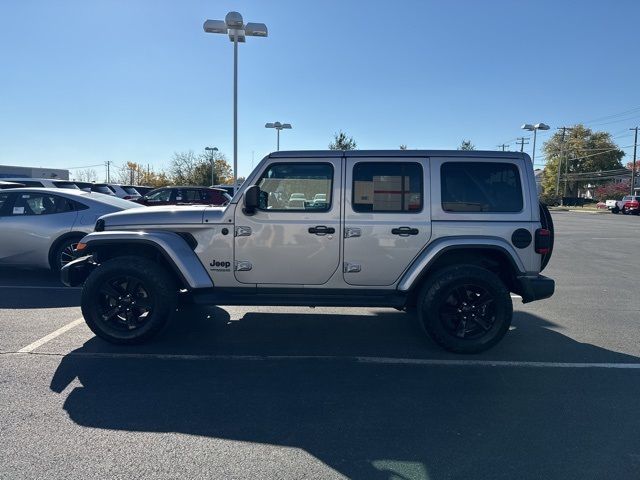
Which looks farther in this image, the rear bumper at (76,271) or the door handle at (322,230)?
the rear bumper at (76,271)

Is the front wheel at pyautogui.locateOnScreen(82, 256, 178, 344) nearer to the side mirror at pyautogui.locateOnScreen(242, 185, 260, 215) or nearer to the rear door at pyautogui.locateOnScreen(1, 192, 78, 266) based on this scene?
the side mirror at pyautogui.locateOnScreen(242, 185, 260, 215)

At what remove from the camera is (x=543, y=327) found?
230 inches

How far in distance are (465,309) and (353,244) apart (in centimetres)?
135

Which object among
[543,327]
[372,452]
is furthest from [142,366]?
[543,327]

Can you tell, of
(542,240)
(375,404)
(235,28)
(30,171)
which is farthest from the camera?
(30,171)

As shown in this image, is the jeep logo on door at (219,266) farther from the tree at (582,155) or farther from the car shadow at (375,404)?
the tree at (582,155)

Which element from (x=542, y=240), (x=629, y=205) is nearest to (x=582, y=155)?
(x=629, y=205)

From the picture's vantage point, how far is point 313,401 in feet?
12.2

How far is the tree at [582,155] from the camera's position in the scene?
84875mm

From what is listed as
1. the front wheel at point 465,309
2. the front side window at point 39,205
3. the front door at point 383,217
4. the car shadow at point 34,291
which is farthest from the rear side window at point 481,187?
the front side window at point 39,205

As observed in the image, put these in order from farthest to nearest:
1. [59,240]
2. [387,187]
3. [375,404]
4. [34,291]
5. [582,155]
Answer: [582,155] < [59,240] < [34,291] < [387,187] < [375,404]

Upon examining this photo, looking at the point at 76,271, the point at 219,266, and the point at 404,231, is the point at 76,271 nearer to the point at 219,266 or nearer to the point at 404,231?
the point at 219,266

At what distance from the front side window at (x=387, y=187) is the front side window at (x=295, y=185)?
325 millimetres

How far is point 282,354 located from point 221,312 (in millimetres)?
1827
